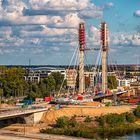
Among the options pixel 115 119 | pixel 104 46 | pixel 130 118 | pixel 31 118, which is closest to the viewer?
pixel 115 119

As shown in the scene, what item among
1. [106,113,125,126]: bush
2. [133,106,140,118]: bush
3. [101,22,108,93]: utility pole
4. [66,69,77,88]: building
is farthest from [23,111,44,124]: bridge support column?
[66,69,77,88]: building

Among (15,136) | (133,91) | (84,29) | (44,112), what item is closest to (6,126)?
(44,112)

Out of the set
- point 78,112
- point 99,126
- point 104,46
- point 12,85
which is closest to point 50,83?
point 12,85

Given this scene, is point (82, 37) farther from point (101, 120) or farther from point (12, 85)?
point (101, 120)

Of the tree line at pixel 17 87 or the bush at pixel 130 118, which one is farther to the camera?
the tree line at pixel 17 87

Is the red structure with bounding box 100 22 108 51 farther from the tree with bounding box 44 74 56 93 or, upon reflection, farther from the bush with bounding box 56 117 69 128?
the bush with bounding box 56 117 69 128

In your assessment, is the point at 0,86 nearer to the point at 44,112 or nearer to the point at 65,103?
the point at 65,103

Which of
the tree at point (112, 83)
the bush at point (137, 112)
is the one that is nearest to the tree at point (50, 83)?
the tree at point (112, 83)

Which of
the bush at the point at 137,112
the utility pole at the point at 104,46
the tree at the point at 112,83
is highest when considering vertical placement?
the utility pole at the point at 104,46

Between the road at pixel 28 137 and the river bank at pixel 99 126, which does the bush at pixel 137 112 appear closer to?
the river bank at pixel 99 126

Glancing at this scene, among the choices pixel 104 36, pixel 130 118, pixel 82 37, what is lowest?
pixel 130 118

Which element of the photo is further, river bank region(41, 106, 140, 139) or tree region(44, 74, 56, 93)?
tree region(44, 74, 56, 93)
